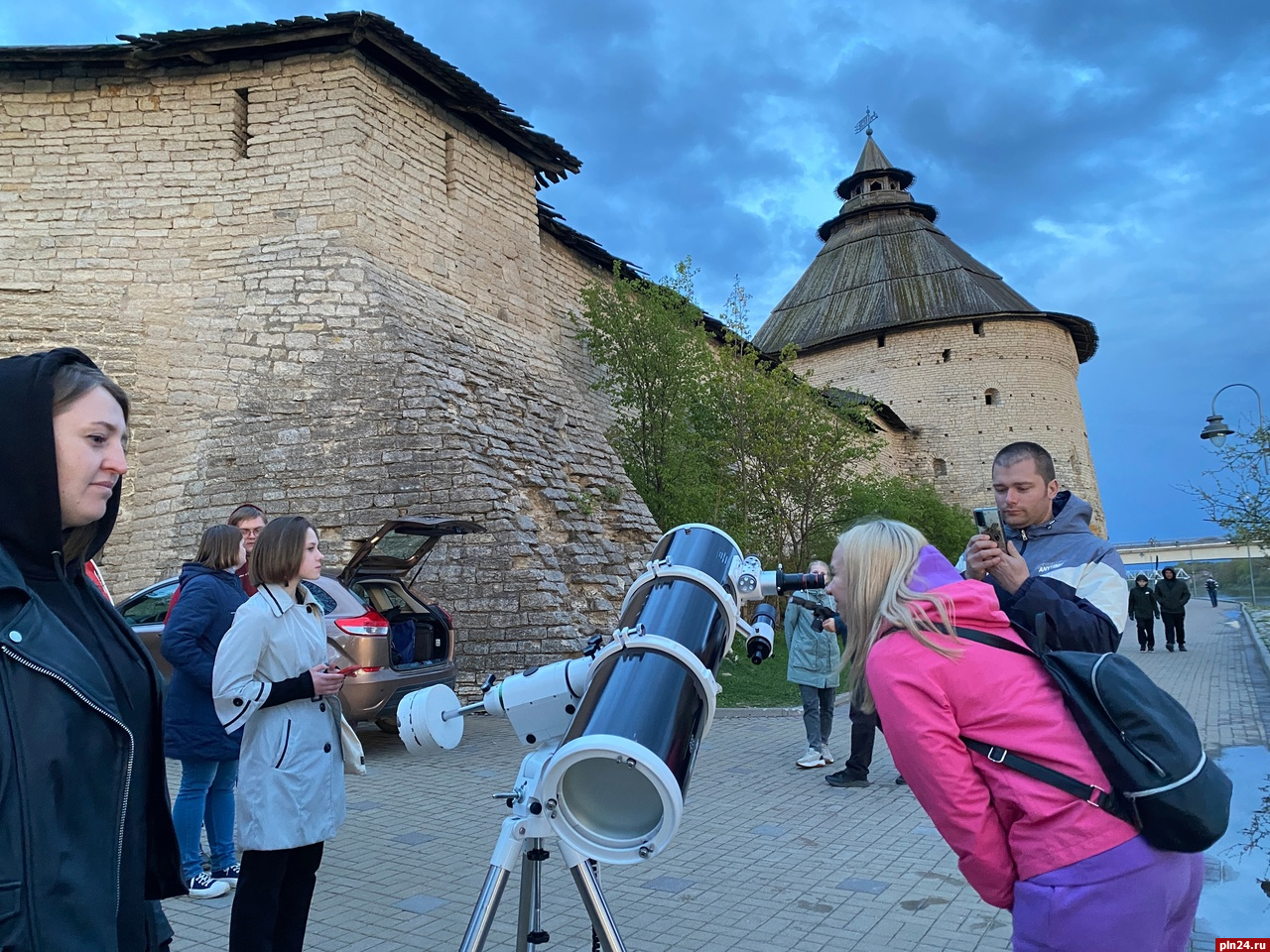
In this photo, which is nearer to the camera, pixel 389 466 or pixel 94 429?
pixel 94 429

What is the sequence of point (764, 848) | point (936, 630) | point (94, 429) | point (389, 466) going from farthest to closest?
point (389, 466), point (764, 848), point (936, 630), point (94, 429)

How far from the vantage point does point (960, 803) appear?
180cm

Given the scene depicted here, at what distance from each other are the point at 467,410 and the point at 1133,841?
9.49 m

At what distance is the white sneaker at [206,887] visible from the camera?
3988 millimetres

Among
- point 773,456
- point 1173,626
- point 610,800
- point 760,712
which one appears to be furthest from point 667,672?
point 1173,626

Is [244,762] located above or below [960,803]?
below

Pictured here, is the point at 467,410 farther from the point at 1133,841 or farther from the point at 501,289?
the point at 1133,841

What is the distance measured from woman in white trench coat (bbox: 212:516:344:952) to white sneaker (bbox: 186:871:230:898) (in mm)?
1453

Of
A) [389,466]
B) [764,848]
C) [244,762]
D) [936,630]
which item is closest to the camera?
[936,630]

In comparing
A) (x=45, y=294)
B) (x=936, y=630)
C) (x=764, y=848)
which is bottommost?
(x=764, y=848)

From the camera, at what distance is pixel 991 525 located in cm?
280

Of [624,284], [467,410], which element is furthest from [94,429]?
[624,284]

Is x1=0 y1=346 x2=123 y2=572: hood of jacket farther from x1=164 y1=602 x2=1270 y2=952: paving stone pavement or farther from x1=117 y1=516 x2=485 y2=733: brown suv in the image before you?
x1=117 y1=516 x2=485 y2=733: brown suv

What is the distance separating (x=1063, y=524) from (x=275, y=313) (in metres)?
10.1
